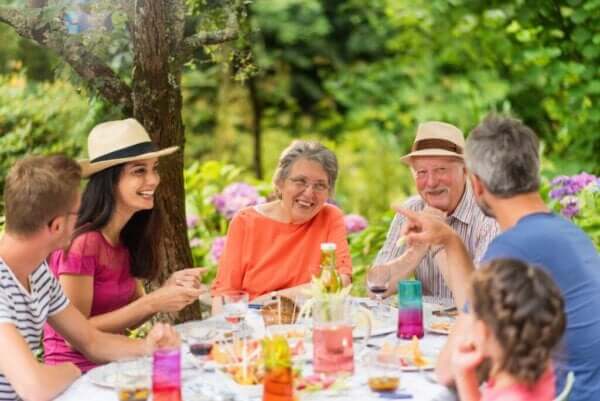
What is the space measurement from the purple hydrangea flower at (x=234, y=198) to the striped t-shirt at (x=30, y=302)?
3.72 metres

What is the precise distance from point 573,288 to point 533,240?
0.61 feet

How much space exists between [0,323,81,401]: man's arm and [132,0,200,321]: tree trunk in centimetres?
167

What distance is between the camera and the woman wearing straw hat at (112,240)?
356cm

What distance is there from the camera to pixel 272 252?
4359 mm

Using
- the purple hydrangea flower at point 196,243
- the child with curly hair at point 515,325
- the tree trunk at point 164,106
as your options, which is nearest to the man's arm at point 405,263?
the tree trunk at point 164,106

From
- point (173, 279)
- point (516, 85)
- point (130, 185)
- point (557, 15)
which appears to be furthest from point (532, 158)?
point (516, 85)

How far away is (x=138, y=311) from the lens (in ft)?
11.5

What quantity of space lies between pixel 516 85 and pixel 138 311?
671 cm

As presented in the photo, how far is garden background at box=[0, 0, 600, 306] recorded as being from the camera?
610 cm

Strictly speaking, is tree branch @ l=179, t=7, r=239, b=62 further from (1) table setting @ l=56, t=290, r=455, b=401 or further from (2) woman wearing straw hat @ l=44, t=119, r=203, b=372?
(1) table setting @ l=56, t=290, r=455, b=401

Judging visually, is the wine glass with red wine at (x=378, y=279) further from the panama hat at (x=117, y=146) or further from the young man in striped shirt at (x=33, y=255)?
the panama hat at (x=117, y=146)

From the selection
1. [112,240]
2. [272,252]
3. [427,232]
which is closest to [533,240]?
[427,232]

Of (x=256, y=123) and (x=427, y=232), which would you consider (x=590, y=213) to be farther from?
(x=256, y=123)

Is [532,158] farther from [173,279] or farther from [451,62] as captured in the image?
[451,62]
